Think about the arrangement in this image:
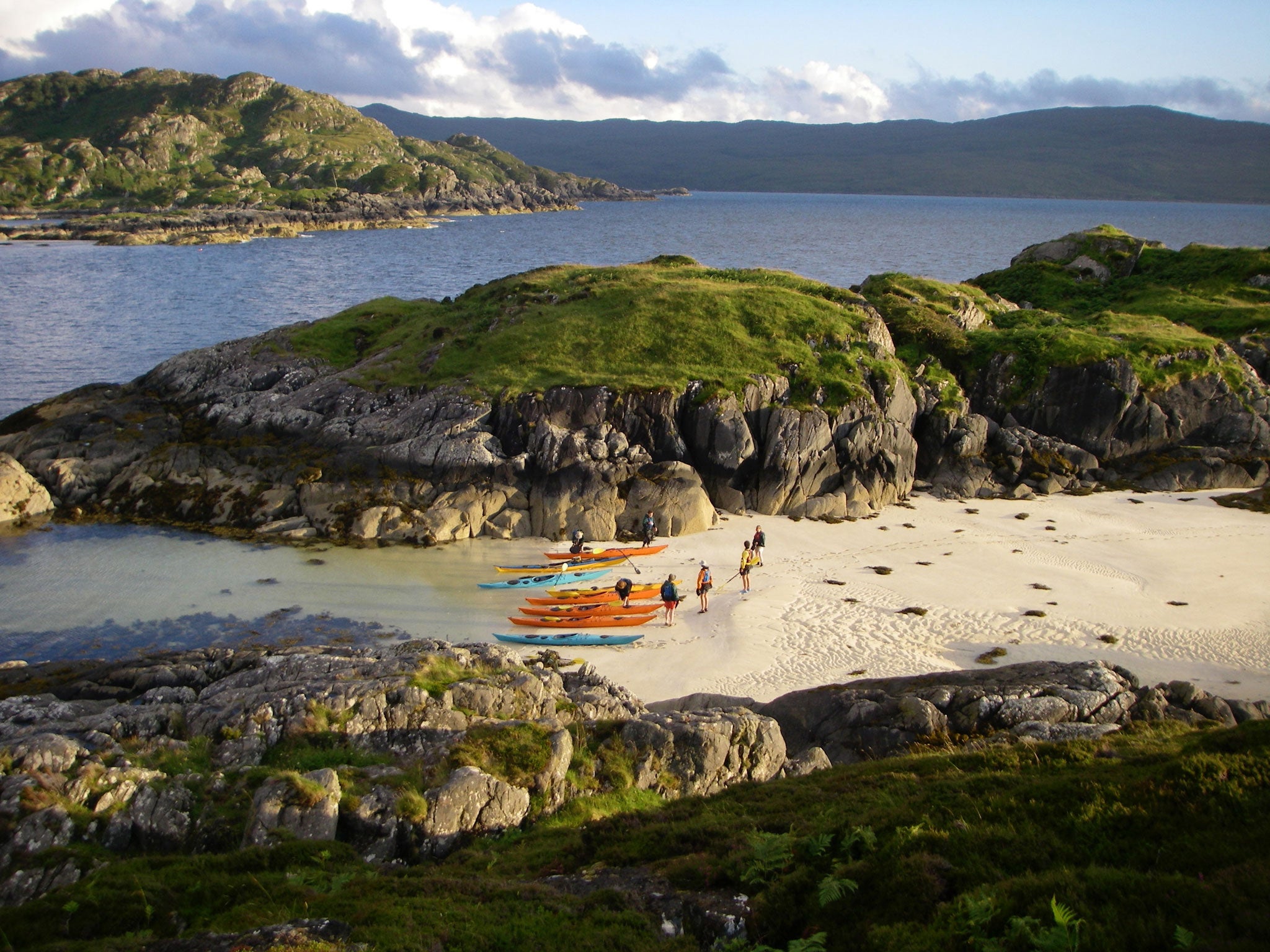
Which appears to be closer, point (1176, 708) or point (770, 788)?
point (770, 788)

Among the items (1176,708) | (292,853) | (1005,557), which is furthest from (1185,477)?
(292,853)

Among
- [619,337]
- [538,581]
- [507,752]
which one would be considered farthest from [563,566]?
[507,752]

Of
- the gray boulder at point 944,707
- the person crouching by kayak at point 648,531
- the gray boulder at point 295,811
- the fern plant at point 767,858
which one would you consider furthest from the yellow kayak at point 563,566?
the fern plant at point 767,858

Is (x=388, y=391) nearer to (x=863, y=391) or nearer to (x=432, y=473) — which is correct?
(x=432, y=473)

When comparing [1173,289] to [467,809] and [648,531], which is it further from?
[467,809]

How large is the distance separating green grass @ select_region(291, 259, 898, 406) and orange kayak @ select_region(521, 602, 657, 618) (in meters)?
14.7

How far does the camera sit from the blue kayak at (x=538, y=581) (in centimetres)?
3309

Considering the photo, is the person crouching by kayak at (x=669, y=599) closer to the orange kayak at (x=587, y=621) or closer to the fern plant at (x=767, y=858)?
the orange kayak at (x=587, y=621)

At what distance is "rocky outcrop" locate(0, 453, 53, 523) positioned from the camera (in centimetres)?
3788

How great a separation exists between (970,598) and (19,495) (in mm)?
42616

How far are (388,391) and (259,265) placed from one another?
309 feet

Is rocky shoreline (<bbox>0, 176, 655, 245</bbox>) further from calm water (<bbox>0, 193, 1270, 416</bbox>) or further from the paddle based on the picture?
the paddle

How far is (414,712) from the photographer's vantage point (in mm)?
18516

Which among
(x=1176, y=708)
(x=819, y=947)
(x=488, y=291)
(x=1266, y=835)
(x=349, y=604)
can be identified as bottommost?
(x=349, y=604)
